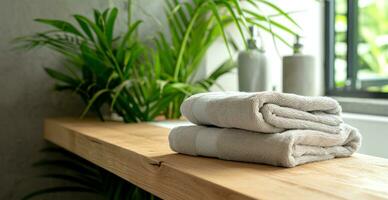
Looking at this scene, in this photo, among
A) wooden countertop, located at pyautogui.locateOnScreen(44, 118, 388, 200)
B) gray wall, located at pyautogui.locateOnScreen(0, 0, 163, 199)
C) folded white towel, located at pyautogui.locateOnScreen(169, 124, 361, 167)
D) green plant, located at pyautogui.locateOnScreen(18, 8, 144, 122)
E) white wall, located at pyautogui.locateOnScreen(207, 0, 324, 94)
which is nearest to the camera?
wooden countertop, located at pyautogui.locateOnScreen(44, 118, 388, 200)

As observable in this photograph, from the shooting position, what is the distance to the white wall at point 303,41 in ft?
6.59

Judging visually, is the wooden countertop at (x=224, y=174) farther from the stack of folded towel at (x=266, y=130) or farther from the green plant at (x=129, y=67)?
the green plant at (x=129, y=67)

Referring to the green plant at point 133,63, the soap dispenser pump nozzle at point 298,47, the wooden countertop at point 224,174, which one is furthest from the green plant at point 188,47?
the wooden countertop at point 224,174

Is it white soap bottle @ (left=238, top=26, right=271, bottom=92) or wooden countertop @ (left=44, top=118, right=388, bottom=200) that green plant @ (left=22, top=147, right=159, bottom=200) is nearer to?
wooden countertop @ (left=44, top=118, right=388, bottom=200)

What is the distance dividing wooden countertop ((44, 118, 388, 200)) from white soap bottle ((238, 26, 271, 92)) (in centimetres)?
45

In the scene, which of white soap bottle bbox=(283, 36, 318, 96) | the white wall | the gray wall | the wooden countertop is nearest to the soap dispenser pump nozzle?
white soap bottle bbox=(283, 36, 318, 96)

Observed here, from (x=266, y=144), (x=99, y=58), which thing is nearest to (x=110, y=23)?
(x=99, y=58)

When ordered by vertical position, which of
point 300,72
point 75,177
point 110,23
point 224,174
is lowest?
point 75,177

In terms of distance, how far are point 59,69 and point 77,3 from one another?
0.81 ft

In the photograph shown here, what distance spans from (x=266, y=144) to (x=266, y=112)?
2.2 inches

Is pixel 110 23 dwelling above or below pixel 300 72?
above

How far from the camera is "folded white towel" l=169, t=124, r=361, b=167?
905mm

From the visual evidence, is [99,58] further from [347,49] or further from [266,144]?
[347,49]

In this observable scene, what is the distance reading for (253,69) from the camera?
1.72m
